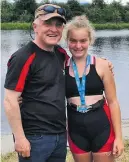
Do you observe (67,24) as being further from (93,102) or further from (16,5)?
(16,5)

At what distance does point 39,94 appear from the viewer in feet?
9.17

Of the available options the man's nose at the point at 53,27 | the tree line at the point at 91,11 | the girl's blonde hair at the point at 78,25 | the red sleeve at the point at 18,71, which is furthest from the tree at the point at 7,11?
the red sleeve at the point at 18,71

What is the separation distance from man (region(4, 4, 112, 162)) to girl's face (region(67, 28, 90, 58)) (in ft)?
0.64

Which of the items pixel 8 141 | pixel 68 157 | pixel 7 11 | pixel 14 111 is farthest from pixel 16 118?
pixel 7 11

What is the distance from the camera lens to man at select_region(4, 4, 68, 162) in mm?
2729

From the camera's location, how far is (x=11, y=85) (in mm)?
2711

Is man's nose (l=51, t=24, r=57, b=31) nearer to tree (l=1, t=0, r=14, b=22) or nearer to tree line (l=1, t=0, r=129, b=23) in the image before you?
tree line (l=1, t=0, r=129, b=23)

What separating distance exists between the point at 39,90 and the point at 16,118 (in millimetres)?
273

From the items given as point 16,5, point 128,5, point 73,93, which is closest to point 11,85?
point 73,93

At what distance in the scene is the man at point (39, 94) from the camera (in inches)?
107

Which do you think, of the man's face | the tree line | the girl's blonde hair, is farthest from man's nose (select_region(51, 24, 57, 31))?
the tree line

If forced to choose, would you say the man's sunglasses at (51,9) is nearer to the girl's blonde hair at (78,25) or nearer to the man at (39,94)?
the man at (39,94)

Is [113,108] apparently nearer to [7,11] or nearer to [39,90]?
[39,90]

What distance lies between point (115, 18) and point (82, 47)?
235 feet
